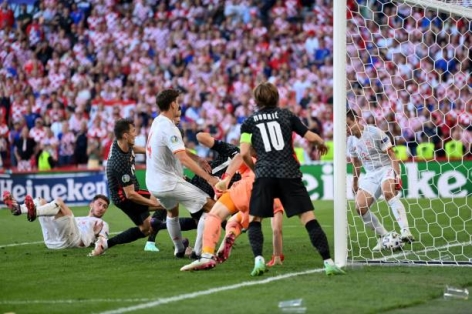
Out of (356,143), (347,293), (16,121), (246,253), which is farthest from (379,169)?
(16,121)

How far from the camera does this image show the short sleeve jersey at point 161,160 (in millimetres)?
10759

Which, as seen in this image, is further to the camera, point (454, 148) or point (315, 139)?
point (454, 148)

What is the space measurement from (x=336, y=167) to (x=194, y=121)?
52.8 feet

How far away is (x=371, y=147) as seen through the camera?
42.9 ft

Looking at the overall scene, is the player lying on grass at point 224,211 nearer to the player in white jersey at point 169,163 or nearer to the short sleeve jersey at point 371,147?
the player in white jersey at point 169,163

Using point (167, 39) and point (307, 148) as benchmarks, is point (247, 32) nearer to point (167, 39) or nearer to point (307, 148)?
point (167, 39)

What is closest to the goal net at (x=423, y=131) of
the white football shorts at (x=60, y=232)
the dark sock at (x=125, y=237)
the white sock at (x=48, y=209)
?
the dark sock at (x=125, y=237)

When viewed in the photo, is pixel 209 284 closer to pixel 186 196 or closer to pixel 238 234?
pixel 238 234

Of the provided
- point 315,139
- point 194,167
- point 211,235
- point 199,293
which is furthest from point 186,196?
point 199,293

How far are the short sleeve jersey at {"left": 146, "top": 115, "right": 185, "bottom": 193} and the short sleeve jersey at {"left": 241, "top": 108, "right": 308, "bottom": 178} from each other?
131 centimetres

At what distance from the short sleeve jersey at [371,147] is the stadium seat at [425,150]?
31.4ft

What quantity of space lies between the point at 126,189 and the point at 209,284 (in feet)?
12.0

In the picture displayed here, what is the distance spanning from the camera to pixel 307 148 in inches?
981

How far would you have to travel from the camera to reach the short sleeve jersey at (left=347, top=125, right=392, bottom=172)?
1285 centimetres
